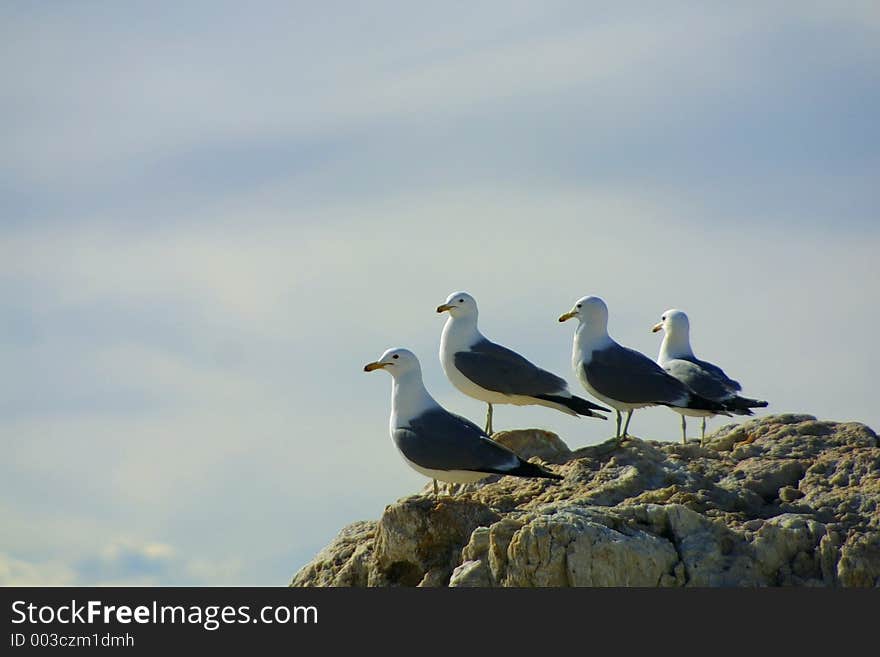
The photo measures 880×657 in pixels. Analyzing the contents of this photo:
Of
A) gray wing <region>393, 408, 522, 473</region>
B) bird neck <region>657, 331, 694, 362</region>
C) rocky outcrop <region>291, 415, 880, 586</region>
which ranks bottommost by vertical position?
rocky outcrop <region>291, 415, 880, 586</region>

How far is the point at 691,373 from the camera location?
23953mm

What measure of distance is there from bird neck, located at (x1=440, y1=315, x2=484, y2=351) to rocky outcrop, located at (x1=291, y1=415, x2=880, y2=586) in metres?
2.68

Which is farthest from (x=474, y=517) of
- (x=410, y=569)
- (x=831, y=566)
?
(x=831, y=566)

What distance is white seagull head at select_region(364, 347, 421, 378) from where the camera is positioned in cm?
1981

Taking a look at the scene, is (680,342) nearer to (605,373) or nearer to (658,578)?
(605,373)

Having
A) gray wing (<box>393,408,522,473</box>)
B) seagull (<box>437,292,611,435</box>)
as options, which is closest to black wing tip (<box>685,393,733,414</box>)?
seagull (<box>437,292,611,435</box>)

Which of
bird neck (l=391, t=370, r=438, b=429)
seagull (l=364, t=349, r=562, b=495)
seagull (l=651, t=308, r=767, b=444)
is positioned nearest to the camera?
seagull (l=364, t=349, r=562, b=495)

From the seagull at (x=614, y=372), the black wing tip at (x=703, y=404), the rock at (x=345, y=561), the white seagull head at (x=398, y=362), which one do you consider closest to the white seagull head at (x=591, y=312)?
the seagull at (x=614, y=372)

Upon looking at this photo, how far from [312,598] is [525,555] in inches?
76.1

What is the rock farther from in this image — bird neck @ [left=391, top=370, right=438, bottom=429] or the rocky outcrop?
bird neck @ [left=391, top=370, right=438, bottom=429]

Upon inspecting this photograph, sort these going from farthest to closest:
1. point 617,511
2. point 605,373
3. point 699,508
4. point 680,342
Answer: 1. point 680,342
2. point 605,373
3. point 699,508
4. point 617,511

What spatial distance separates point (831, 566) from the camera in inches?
635

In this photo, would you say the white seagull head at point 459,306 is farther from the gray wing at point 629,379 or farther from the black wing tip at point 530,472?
the black wing tip at point 530,472

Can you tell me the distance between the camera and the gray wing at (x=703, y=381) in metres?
23.5
